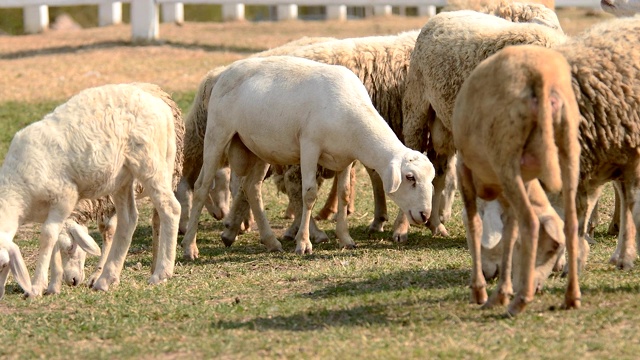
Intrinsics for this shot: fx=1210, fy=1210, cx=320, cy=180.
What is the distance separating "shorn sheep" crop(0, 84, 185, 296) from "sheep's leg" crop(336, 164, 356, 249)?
6.73ft

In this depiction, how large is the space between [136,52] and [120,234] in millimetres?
11212

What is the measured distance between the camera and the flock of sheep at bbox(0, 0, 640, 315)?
6449mm

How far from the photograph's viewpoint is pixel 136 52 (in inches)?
766

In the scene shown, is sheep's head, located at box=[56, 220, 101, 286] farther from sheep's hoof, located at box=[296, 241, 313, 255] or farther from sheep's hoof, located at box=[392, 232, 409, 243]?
sheep's hoof, located at box=[392, 232, 409, 243]

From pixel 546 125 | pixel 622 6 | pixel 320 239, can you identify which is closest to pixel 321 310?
pixel 546 125

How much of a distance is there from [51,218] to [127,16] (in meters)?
24.8

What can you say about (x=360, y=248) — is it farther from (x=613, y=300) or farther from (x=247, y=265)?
(x=613, y=300)

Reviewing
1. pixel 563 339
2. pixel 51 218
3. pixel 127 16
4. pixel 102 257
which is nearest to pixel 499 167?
pixel 563 339

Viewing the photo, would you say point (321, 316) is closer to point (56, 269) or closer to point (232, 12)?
point (56, 269)

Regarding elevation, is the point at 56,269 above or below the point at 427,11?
below

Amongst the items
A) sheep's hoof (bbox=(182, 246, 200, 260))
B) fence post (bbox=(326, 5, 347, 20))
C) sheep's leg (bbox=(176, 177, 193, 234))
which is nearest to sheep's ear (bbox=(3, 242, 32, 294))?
sheep's hoof (bbox=(182, 246, 200, 260))

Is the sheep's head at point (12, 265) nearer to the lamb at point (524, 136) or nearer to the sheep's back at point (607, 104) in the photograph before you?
the lamb at point (524, 136)

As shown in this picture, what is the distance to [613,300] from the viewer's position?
273 inches

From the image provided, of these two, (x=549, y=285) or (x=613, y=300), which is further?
(x=549, y=285)
